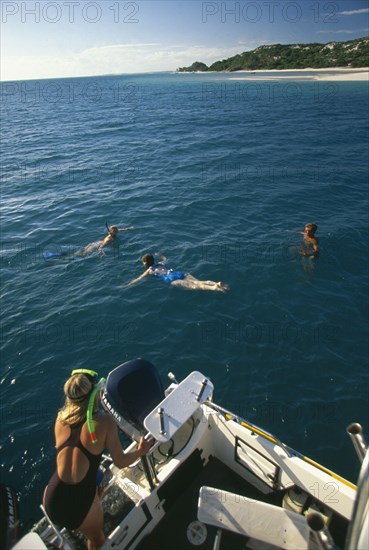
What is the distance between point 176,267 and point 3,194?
16.1 metres

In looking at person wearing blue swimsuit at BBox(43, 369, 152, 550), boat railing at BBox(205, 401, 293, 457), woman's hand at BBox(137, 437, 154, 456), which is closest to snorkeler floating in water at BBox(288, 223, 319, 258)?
boat railing at BBox(205, 401, 293, 457)

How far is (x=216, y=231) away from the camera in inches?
685

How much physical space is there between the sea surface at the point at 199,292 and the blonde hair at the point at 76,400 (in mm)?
4563

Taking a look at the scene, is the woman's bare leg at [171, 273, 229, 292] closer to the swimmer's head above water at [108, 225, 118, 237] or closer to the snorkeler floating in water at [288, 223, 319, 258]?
the snorkeler floating in water at [288, 223, 319, 258]

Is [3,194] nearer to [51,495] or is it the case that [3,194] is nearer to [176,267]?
[176,267]

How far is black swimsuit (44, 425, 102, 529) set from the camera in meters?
4.28

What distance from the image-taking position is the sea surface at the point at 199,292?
9.04m

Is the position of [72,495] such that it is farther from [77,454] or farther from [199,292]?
[199,292]

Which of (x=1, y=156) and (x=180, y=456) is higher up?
(x=1, y=156)

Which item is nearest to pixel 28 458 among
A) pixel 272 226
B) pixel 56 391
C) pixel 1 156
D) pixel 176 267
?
pixel 56 391

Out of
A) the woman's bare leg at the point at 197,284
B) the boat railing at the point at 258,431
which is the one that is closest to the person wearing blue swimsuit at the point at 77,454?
the boat railing at the point at 258,431

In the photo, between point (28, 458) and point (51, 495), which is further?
point (28, 458)

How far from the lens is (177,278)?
13492mm

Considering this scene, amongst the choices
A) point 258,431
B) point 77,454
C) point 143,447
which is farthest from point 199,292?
point 77,454
